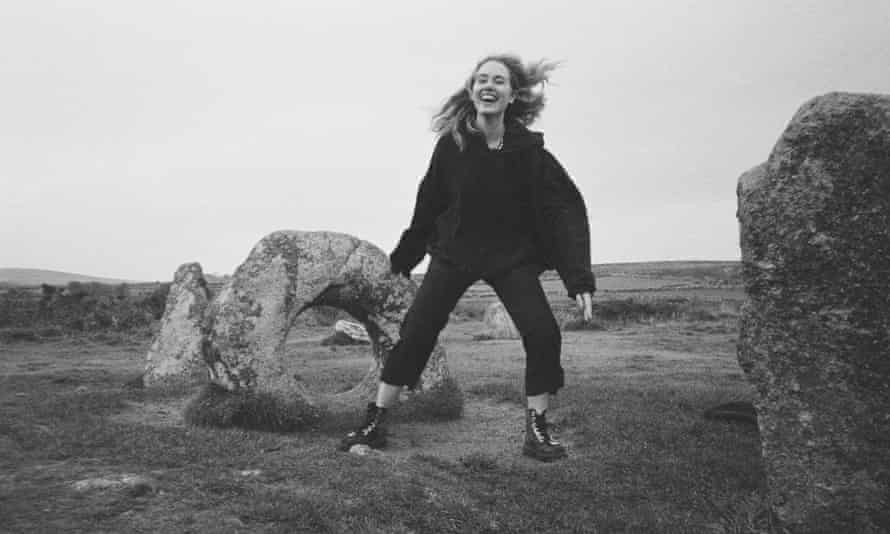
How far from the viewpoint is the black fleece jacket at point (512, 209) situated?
16.4 feet

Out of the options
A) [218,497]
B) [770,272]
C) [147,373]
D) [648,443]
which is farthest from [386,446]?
[147,373]

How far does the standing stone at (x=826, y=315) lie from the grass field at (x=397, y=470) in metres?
0.46

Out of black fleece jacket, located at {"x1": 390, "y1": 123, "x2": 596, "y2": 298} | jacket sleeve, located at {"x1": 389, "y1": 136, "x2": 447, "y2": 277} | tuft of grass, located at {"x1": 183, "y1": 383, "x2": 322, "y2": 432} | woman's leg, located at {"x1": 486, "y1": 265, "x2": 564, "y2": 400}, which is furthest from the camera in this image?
tuft of grass, located at {"x1": 183, "y1": 383, "x2": 322, "y2": 432}

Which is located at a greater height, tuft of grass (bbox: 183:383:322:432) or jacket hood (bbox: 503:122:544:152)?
jacket hood (bbox: 503:122:544:152)

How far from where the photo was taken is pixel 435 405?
661 cm

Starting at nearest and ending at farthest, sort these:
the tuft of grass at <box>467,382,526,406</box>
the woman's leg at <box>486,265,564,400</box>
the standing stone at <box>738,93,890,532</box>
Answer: the standing stone at <box>738,93,890,532</box> < the woman's leg at <box>486,265,564,400</box> < the tuft of grass at <box>467,382,526,406</box>

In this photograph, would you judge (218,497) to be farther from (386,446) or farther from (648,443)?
(648,443)

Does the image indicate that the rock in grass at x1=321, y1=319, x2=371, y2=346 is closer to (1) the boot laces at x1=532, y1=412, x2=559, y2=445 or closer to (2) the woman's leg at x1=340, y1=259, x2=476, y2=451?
(2) the woman's leg at x1=340, y1=259, x2=476, y2=451

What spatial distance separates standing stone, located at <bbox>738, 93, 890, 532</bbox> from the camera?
3166 millimetres

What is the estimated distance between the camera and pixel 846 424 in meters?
3.22

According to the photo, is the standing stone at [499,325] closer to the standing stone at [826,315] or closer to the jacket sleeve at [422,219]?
the jacket sleeve at [422,219]

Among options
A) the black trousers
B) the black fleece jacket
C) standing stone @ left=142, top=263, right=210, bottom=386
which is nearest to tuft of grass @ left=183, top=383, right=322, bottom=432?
the black trousers

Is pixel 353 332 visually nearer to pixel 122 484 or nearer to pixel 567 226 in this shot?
pixel 567 226

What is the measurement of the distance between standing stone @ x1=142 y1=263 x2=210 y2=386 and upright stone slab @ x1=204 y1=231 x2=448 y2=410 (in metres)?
3.63
